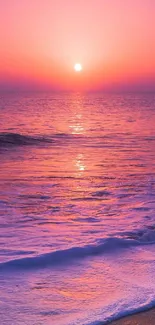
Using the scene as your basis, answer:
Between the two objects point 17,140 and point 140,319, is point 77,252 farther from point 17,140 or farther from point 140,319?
point 17,140

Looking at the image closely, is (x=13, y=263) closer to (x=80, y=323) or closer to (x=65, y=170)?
(x=80, y=323)

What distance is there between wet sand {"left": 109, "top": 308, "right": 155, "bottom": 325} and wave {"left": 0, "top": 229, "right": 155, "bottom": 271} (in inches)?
63.8

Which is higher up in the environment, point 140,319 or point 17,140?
point 17,140

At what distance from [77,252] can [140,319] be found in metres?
2.03

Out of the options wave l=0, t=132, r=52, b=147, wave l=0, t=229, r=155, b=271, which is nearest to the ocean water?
wave l=0, t=229, r=155, b=271

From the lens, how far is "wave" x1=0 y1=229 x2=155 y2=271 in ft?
16.7

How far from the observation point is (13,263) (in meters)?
5.08

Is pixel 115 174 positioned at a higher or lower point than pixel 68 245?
higher

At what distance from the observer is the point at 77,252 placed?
18.1 ft

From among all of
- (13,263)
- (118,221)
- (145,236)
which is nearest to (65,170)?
(118,221)

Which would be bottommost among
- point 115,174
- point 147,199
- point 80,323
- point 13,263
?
point 80,323

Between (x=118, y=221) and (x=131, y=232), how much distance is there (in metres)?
0.76

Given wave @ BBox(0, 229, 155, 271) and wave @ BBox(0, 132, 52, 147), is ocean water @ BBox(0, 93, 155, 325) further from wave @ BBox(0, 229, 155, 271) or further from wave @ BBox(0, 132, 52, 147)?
wave @ BBox(0, 132, 52, 147)

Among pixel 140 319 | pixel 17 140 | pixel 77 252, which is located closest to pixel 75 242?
pixel 77 252
